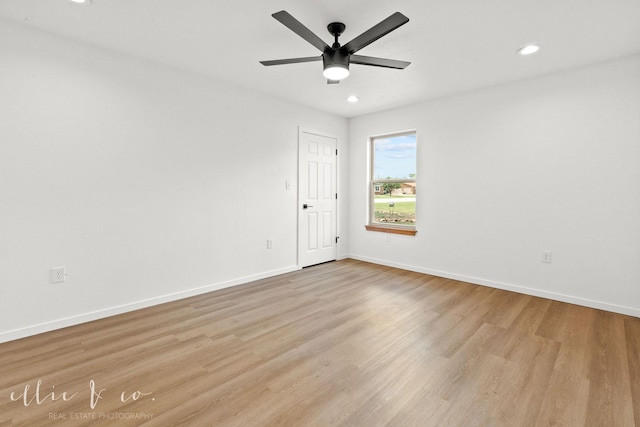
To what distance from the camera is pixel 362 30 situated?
252 cm

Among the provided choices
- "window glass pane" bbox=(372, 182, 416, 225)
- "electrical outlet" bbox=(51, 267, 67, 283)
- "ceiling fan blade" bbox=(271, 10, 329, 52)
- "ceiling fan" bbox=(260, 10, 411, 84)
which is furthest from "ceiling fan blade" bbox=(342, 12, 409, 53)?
"electrical outlet" bbox=(51, 267, 67, 283)

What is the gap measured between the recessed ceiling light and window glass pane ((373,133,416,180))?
1.92 metres

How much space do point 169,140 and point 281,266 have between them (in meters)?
2.25

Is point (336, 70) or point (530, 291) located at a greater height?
point (336, 70)

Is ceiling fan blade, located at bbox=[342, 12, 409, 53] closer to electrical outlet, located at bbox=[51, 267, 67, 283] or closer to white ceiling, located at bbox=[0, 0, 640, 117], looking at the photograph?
white ceiling, located at bbox=[0, 0, 640, 117]

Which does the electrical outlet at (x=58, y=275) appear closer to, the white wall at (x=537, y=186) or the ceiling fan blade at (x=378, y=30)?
the ceiling fan blade at (x=378, y=30)

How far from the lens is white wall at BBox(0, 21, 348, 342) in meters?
2.49

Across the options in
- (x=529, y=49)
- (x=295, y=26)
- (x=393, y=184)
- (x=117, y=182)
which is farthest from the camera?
(x=393, y=184)

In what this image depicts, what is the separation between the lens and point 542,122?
3506 millimetres

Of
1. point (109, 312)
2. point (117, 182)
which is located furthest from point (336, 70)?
point (109, 312)

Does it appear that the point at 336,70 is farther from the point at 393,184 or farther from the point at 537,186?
the point at 393,184

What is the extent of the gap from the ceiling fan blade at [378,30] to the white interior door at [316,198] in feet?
8.16

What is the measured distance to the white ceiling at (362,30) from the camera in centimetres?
221

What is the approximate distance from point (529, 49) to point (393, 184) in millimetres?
2560
